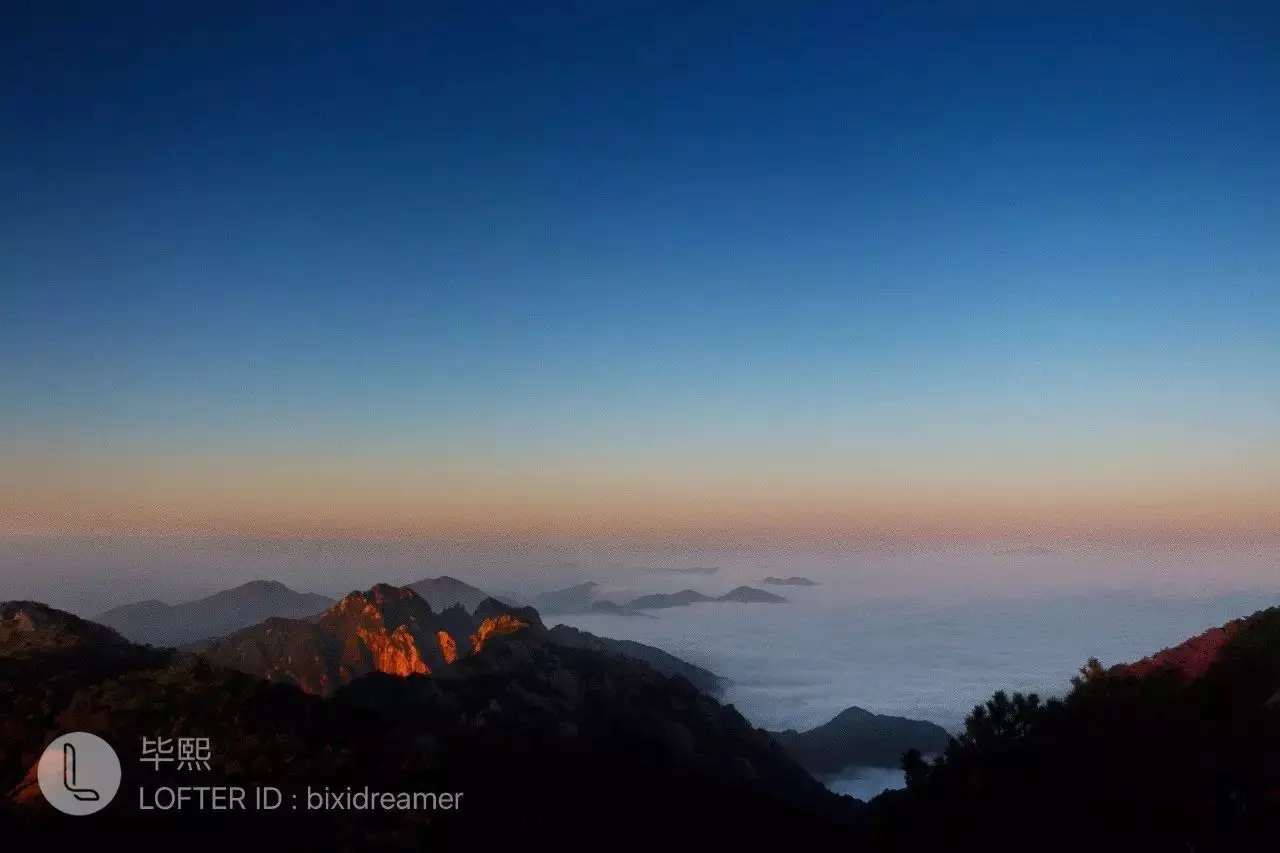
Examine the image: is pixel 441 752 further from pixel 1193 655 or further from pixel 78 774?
pixel 1193 655

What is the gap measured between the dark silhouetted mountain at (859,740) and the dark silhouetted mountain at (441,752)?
57668mm

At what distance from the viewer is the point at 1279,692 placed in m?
29.7

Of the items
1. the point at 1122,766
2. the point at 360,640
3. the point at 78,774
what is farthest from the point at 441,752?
the point at 360,640

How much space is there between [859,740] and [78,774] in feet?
525

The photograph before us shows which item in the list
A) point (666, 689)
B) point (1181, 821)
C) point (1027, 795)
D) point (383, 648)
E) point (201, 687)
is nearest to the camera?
point (1181, 821)

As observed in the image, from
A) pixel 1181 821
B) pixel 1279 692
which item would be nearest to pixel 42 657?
pixel 1181 821

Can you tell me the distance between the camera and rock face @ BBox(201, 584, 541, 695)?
14675 cm

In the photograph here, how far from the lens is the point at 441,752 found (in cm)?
5384

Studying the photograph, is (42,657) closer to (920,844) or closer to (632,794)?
(632,794)

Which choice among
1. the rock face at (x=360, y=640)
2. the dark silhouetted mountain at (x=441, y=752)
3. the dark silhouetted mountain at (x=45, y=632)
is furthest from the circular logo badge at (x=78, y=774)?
the rock face at (x=360, y=640)

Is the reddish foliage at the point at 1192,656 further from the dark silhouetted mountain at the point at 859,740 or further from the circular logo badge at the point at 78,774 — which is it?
the dark silhouetted mountain at the point at 859,740

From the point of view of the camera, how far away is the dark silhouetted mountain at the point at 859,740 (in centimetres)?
15412

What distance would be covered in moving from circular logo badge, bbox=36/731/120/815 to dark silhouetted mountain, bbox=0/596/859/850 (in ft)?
1.84

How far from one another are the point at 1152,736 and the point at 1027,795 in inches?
233
